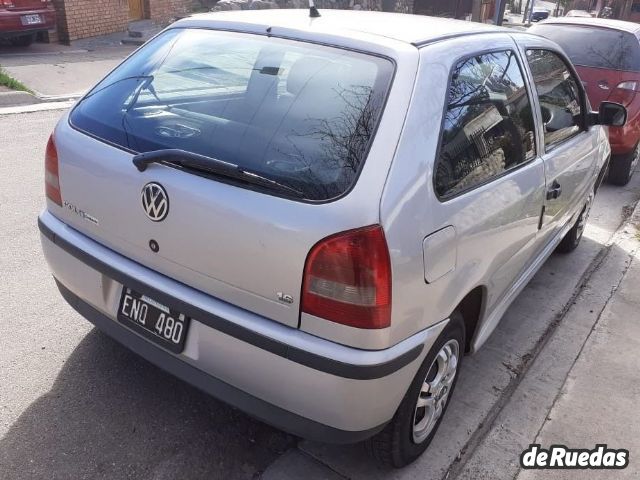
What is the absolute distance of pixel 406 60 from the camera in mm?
2195

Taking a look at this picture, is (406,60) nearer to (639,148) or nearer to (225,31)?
(225,31)

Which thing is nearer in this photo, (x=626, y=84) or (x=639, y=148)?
(x=626, y=84)

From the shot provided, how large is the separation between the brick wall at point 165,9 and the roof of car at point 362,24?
13.9 meters

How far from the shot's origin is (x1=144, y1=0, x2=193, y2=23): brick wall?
15383 mm

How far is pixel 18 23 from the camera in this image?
1033cm

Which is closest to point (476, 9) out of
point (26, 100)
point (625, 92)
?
point (625, 92)

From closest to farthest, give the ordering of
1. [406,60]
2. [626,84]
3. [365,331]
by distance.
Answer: [365,331] → [406,60] → [626,84]

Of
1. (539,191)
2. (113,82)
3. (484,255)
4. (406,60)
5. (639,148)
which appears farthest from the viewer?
(639,148)

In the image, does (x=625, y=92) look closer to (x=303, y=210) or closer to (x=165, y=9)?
(x=303, y=210)

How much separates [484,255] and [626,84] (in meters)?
5.16

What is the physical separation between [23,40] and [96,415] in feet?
36.4

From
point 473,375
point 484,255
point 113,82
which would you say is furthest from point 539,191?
point 113,82

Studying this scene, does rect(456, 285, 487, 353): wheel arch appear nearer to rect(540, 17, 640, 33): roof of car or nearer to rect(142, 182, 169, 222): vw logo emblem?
rect(142, 182, 169, 222): vw logo emblem

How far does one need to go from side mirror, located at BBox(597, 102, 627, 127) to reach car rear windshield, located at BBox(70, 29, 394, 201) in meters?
2.46
